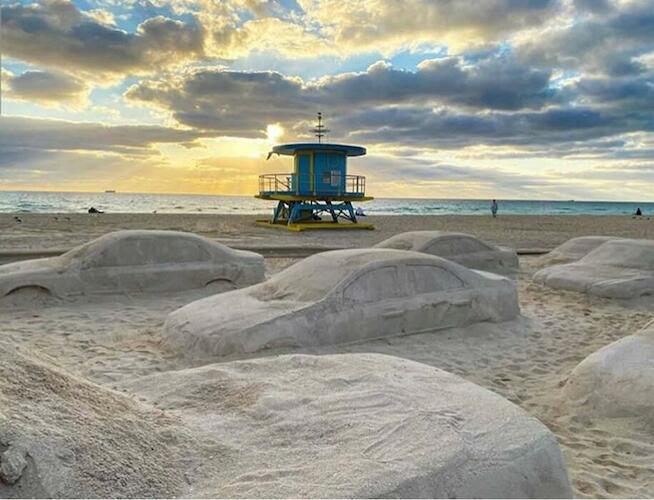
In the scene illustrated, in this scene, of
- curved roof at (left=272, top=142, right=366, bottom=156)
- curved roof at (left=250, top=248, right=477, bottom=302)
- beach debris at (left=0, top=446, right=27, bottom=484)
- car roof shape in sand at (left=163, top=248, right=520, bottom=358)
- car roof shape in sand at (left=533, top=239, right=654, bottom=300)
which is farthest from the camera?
curved roof at (left=272, top=142, right=366, bottom=156)

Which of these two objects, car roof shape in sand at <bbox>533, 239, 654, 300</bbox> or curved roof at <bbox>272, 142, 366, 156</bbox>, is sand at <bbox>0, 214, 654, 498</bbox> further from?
curved roof at <bbox>272, 142, 366, 156</bbox>

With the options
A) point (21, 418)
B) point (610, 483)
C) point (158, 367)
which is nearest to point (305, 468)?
point (21, 418)

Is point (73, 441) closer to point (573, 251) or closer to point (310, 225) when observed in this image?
point (573, 251)

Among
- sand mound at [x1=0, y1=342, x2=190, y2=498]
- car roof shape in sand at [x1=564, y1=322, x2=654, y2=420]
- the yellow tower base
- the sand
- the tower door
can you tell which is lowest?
the sand

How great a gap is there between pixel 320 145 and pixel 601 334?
21.6 m

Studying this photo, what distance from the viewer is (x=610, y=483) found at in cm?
406

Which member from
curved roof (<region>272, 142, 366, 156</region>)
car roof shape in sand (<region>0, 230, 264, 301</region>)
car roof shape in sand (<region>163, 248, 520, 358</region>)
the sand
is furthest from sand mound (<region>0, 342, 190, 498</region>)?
curved roof (<region>272, 142, 366, 156</region>)

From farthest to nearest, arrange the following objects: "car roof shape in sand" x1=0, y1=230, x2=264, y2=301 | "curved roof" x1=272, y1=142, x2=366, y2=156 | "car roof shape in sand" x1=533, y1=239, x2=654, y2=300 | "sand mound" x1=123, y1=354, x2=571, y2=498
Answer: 1. "curved roof" x1=272, y1=142, x2=366, y2=156
2. "car roof shape in sand" x1=533, y1=239, x2=654, y2=300
3. "car roof shape in sand" x1=0, y1=230, x2=264, y2=301
4. "sand mound" x1=123, y1=354, x2=571, y2=498

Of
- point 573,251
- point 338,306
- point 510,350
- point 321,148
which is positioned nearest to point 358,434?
point 338,306

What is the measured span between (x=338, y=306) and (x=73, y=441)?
4.66m

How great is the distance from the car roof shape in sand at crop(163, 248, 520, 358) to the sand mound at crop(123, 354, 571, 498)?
7.32 ft

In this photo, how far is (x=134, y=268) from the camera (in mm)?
10328

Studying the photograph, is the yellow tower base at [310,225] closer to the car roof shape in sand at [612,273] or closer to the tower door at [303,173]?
the tower door at [303,173]

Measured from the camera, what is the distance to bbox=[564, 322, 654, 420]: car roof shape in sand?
5.14 metres
